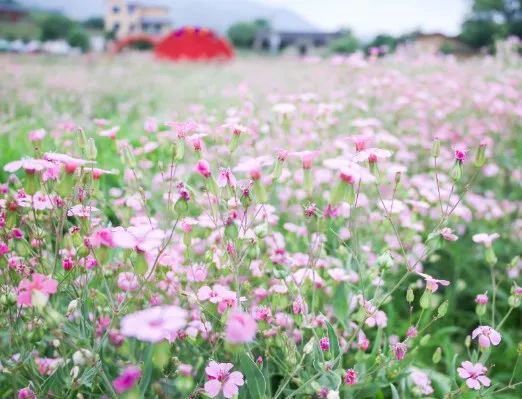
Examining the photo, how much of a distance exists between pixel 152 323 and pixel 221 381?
0.42 metres

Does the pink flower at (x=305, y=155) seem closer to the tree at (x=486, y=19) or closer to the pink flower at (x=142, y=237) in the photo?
the pink flower at (x=142, y=237)

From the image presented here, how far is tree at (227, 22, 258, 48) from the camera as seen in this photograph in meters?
27.3

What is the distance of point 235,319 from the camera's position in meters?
0.75

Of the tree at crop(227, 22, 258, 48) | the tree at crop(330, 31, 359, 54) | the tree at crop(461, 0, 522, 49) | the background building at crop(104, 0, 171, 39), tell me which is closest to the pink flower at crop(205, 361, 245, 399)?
the background building at crop(104, 0, 171, 39)

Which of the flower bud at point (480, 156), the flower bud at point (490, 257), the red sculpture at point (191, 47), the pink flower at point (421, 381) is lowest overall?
the pink flower at point (421, 381)

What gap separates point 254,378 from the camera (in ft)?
3.39

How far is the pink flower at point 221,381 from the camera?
101 cm

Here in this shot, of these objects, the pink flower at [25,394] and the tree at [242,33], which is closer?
the pink flower at [25,394]

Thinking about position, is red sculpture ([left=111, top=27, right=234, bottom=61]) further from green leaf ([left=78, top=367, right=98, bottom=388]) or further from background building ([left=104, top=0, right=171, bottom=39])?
green leaf ([left=78, top=367, right=98, bottom=388])

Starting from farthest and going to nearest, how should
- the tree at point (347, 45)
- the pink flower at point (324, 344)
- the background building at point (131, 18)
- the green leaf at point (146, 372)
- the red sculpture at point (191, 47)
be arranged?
the tree at point (347, 45), the background building at point (131, 18), the red sculpture at point (191, 47), the pink flower at point (324, 344), the green leaf at point (146, 372)

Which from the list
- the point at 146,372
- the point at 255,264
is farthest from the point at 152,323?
the point at 255,264

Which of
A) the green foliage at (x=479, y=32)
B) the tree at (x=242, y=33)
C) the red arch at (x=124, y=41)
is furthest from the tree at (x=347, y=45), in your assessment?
the tree at (x=242, y=33)

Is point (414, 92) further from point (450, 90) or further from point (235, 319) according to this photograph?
point (235, 319)

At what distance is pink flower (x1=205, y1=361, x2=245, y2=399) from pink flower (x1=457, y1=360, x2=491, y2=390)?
0.53m
